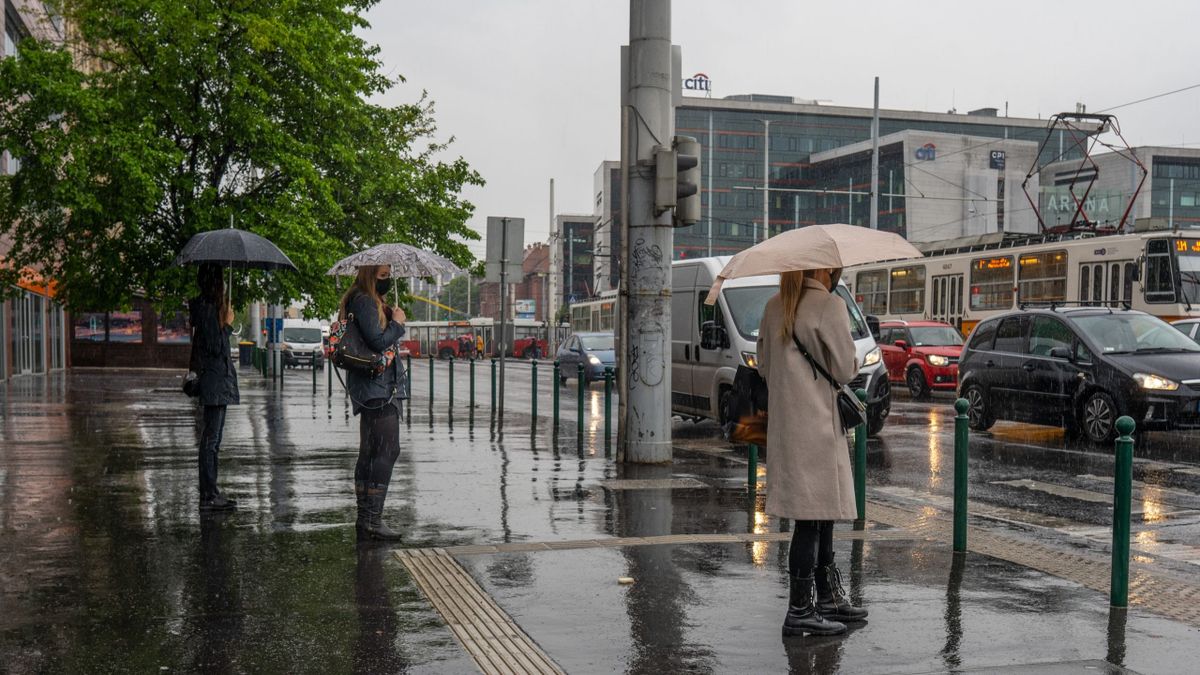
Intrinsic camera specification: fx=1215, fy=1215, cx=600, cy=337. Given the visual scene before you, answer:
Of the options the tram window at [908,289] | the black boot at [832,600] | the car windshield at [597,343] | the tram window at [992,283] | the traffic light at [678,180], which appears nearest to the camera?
the black boot at [832,600]

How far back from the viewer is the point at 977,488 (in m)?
11.1

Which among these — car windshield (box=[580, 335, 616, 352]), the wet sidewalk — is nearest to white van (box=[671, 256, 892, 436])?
the wet sidewalk

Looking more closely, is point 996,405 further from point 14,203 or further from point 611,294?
point 611,294

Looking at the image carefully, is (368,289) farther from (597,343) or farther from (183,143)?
(597,343)

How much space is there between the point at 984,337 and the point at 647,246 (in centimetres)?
691

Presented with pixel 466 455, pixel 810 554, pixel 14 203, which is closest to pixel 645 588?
pixel 810 554

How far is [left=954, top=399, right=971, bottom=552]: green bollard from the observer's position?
7229 millimetres

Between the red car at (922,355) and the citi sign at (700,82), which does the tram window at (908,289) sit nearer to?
the red car at (922,355)

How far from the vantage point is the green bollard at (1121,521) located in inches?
232

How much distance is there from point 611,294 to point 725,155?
7355 centimetres

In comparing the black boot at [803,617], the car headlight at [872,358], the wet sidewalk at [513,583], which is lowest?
the wet sidewalk at [513,583]

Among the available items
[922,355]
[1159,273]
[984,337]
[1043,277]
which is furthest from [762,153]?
[984,337]

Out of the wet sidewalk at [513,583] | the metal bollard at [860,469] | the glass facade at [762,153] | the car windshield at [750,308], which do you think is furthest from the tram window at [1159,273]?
the glass facade at [762,153]

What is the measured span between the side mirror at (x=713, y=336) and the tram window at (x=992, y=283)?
55.5 ft
